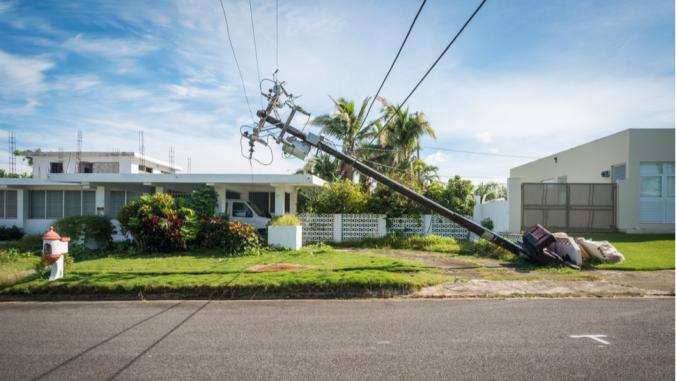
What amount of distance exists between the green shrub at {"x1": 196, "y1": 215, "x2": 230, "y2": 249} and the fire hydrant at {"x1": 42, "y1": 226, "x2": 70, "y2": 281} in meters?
5.25

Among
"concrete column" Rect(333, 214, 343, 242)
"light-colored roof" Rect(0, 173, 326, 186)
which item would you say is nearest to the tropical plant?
"concrete column" Rect(333, 214, 343, 242)

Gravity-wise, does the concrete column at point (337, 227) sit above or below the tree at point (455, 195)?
below

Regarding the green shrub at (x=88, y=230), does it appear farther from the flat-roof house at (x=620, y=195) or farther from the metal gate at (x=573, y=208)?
the metal gate at (x=573, y=208)

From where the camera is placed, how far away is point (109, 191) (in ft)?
59.0

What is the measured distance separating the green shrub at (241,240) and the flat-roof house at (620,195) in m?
11.1

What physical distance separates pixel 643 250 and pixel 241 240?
1348 cm

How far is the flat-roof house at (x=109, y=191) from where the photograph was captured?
16125 mm

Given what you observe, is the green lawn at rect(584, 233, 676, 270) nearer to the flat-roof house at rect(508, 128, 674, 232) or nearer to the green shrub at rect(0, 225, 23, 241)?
the flat-roof house at rect(508, 128, 674, 232)

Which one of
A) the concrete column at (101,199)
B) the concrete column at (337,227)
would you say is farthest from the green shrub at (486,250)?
the concrete column at (101,199)

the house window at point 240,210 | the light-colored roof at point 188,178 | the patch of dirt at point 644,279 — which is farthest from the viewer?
the house window at point 240,210

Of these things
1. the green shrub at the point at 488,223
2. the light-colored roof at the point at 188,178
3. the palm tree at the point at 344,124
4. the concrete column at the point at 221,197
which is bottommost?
the green shrub at the point at 488,223

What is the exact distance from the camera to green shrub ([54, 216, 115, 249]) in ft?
48.5

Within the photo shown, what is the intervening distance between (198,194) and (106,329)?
985cm

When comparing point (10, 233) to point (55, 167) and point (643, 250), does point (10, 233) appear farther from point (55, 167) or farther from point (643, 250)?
point (643, 250)
